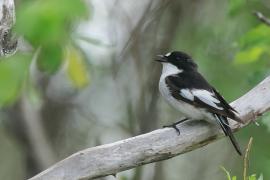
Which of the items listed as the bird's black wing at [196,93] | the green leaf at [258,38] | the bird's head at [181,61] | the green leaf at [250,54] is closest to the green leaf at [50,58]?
the bird's black wing at [196,93]

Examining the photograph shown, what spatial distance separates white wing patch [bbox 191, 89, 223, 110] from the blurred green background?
4.14 ft

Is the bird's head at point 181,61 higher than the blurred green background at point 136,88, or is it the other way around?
the bird's head at point 181,61

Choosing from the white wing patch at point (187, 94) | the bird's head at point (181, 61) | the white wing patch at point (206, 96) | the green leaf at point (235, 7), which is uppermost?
the green leaf at point (235, 7)

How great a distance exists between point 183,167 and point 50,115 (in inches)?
56.8

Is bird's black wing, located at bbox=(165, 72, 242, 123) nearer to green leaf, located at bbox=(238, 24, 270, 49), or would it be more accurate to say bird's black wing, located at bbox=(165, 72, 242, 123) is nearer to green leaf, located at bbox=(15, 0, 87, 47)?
green leaf, located at bbox=(238, 24, 270, 49)

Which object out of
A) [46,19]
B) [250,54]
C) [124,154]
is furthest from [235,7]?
[46,19]

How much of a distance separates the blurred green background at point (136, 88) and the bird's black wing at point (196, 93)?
3.56 feet

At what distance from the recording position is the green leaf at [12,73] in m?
3.60

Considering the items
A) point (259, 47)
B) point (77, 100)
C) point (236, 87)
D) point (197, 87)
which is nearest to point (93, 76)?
point (77, 100)

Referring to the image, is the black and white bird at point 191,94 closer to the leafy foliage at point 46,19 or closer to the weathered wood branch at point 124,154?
the weathered wood branch at point 124,154

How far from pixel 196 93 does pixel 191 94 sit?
0.03 m

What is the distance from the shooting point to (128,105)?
718 cm

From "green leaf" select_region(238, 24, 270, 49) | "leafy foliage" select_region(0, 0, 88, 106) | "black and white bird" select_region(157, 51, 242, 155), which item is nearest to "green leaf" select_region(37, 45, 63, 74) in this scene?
"leafy foliage" select_region(0, 0, 88, 106)

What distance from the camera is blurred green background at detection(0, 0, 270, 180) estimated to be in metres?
6.84
